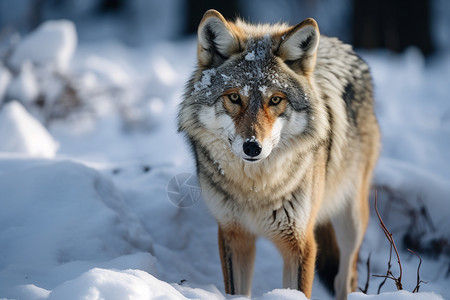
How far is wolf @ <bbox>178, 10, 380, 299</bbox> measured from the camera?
2.42m

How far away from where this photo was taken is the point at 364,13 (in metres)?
10.3

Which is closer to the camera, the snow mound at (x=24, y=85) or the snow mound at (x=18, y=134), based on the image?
the snow mound at (x=18, y=134)

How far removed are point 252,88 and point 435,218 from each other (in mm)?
2639

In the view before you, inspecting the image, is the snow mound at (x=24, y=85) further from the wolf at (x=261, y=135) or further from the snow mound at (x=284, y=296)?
the snow mound at (x=284, y=296)

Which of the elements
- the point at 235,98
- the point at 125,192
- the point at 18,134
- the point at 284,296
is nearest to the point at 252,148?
the point at 235,98

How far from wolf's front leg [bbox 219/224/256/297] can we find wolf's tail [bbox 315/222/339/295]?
101 centimetres

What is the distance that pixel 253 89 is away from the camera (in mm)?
2406

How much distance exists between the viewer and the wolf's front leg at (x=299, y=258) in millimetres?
2637

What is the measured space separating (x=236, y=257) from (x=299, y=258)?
1.41 ft

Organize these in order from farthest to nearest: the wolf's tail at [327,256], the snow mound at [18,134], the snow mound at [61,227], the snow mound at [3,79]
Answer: the snow mound at [3,79] → the snow mound at [18,134] → the wolf's tail at [327,256] → the snow mound at [61,227]

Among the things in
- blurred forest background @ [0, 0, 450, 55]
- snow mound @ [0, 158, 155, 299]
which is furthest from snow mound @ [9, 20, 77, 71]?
snow mound @ [0, 158, 155, 299]

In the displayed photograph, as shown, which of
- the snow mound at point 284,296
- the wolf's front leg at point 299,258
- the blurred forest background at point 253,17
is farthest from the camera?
the blurred forest background at point 253,17

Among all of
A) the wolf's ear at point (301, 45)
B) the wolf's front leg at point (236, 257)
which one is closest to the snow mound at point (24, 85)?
the wolf's front leg at point (236, 257)

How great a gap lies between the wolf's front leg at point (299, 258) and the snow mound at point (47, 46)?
13.4ft
